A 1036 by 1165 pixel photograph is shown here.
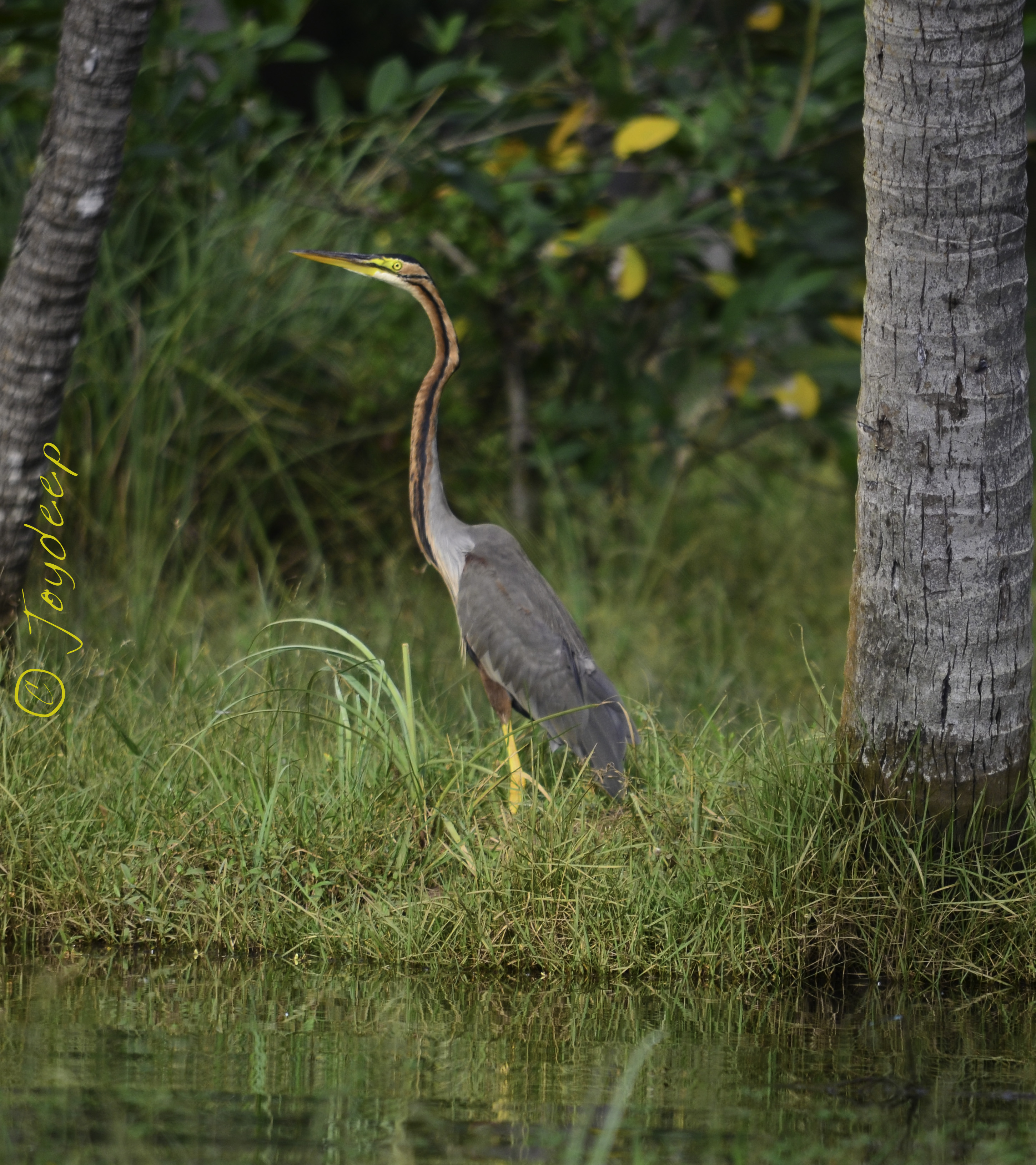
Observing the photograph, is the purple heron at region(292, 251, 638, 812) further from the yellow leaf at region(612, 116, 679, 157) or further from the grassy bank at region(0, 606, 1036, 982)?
the yellow leaf at region(612, 116, 679, 157)

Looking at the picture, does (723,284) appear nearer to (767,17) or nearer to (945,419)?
(767,17)

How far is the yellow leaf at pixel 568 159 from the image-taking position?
651 centimetres

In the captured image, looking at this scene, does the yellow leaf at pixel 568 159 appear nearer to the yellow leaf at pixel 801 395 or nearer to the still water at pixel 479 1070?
the yellow leaf at pixel 801 395

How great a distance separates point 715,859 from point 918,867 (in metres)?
0.51

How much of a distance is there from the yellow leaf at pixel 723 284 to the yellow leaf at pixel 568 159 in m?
0.78

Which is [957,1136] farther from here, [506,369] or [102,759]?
[506,369]

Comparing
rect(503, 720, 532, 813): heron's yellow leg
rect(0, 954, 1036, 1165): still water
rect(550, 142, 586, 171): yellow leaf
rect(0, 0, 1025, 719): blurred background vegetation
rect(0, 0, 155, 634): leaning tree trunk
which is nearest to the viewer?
rect(0, 954, 1036, 1165): still water

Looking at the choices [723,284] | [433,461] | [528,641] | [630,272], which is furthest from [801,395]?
[528,641]

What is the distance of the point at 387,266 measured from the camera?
460 cm

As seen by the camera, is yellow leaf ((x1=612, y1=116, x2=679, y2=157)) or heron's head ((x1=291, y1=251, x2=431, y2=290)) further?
yellow leaf ((x1=612, y1=116, x2=679, y2=157))

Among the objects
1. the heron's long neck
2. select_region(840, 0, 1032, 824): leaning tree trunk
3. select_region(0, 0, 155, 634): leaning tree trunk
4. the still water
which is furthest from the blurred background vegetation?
the still water

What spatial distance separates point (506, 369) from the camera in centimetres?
704

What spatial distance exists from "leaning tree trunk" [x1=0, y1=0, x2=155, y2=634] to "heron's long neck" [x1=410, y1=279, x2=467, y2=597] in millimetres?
993

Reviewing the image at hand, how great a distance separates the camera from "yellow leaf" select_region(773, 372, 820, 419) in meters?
6.32
